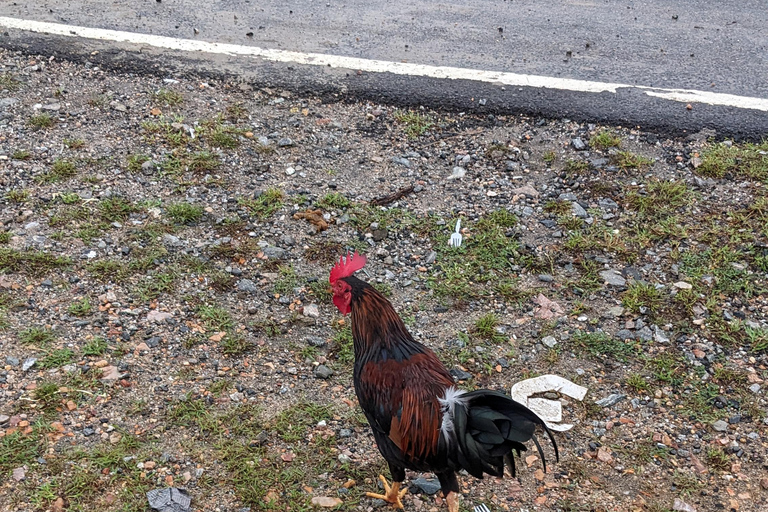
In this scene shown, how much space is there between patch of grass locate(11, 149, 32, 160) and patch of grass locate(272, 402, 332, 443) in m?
3.04

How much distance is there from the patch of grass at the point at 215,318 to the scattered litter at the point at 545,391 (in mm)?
1740

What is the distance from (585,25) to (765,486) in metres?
5.14

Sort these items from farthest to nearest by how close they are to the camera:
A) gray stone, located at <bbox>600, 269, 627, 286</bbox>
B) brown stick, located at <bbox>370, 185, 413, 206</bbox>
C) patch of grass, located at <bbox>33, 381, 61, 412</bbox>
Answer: brown stick, located at <bbox>370, 185, 413, 206</bbox>
gray stone, located at <bbox>600, 269, 627, 286</bbox>
patch of grass, located at <bbox>33, 381, 61, 412</bbox>

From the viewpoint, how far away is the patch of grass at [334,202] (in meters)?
4.91

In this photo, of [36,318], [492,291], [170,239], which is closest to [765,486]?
[492,291]

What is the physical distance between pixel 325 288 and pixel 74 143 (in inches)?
96.4

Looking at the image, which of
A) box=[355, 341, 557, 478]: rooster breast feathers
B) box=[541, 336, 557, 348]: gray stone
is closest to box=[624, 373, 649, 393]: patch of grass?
box=[541, 336, 557, 348]: gray stone

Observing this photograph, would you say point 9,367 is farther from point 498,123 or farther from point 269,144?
point 498,123

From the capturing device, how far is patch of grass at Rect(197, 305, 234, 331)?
160 inches

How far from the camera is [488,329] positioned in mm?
4102

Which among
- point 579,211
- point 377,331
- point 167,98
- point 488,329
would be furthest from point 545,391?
point 167,98

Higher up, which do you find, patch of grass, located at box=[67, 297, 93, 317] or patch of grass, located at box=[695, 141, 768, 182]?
patch of grass, located at box=[695, 141, 768, 182]

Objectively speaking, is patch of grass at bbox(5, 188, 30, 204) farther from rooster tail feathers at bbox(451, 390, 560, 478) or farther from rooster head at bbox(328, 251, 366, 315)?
rooster tail feathers at bbox(451, 390, 560, 478)

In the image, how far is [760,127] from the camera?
5473 mm
